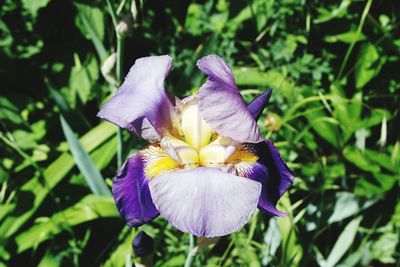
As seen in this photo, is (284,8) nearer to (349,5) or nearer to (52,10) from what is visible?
(349,5)

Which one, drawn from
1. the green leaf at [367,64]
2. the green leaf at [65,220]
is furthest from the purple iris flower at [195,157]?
the green leaf at [367,64]

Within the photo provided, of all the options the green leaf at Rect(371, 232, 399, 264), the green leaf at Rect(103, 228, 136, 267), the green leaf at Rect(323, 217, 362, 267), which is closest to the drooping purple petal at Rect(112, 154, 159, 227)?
the green leaf at Rect(103, 228, 136, 267)

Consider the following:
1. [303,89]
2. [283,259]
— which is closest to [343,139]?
[303,89]

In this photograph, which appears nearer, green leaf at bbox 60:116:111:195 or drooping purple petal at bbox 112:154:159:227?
drooping purple petal at bbox 112:154:159:227

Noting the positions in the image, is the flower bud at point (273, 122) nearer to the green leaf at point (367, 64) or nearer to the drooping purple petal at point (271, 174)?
the green leaf at point (367, 64)

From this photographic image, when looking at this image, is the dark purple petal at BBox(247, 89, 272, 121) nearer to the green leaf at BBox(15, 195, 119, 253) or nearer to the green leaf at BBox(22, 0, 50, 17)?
the green leaf at BBox(15, 195, 119, 253)

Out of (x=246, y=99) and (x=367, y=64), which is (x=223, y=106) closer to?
(x=246, y=99)

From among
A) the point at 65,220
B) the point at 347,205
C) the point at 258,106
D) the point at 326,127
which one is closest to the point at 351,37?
the point at 326,127
